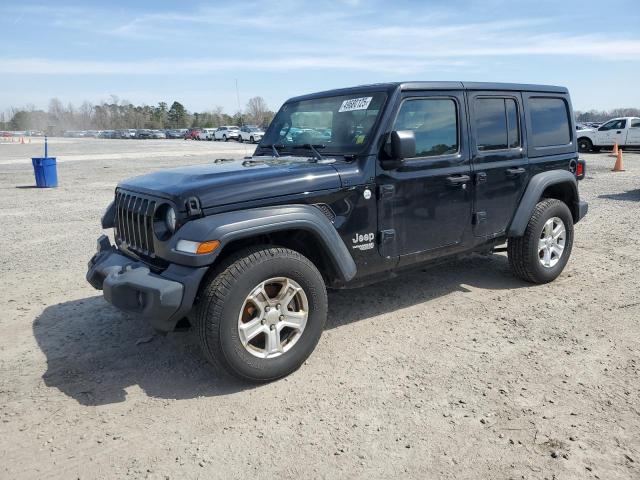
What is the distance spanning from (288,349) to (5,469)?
66.6 inches

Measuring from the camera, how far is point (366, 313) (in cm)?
472

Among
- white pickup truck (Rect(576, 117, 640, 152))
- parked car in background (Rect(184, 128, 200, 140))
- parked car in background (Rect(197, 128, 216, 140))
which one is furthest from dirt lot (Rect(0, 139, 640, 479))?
parked car in background (Rect(184, 128, 200, 140))

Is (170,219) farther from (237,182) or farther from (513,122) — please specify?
(513,122)

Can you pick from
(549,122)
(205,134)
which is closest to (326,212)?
(549,122)

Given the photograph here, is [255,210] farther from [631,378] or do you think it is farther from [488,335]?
[631,378]

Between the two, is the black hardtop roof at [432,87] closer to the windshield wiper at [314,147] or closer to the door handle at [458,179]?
the windshield wiper at [314,147]

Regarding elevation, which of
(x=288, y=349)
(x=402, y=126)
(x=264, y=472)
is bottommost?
(x=264, y=472)

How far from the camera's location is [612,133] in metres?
23.7

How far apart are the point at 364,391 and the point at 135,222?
1.99 m

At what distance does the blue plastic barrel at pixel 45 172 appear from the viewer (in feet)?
44.8

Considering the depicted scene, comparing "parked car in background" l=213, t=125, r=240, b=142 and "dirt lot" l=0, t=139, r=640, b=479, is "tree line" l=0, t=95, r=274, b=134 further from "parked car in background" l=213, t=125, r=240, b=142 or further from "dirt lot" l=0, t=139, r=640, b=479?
"dirt lot" l=0, t=139, r=640, b=479

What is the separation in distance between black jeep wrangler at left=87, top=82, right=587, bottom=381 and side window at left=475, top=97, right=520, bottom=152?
1 cm

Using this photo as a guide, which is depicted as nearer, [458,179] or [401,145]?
[401,145]

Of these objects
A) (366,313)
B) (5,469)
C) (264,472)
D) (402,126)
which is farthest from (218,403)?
(402,126)
